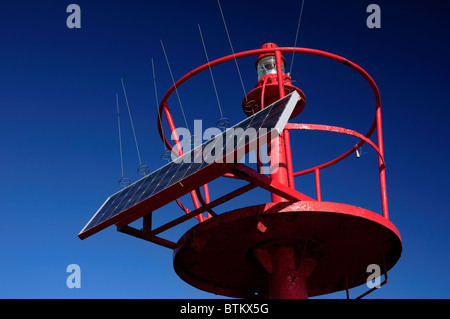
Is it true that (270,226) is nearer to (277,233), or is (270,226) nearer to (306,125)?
(277,233)

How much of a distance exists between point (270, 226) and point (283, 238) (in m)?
1.03

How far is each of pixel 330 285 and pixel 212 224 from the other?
5.33 m

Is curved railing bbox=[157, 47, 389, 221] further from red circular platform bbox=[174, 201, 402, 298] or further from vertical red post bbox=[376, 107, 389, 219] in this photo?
red circular platform bbox=[174, 201, 402, 298]

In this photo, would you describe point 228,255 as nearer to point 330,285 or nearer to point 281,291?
point 281,291

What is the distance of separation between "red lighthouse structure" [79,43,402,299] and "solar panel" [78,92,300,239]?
0.10ft

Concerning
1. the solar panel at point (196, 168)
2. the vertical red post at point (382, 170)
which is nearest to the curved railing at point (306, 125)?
the vertical red post at point (382, 170)

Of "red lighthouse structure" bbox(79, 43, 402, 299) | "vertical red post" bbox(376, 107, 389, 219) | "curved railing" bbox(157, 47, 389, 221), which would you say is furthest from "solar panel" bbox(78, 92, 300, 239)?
"vertical red post" bbox(376, 107, 389, 219)

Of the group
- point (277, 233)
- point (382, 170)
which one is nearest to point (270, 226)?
point (277, 233)

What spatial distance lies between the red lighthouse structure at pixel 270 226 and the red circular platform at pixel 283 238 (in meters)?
0.02

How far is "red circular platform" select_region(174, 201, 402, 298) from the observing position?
13055 mm

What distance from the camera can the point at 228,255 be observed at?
50.5 feet

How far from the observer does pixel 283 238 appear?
14.5 meters

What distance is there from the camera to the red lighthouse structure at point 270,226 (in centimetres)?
1256

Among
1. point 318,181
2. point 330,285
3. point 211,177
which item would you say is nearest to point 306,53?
point 318,181
